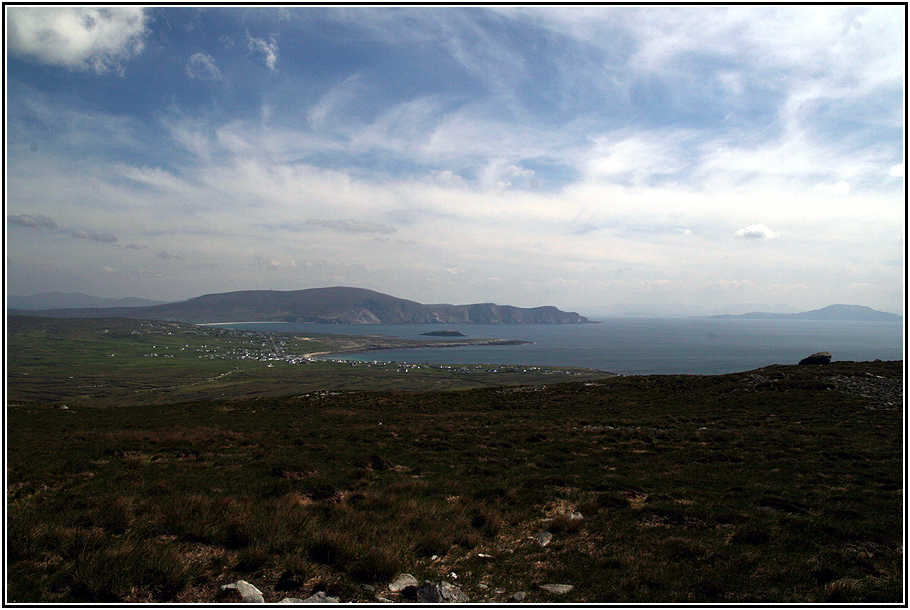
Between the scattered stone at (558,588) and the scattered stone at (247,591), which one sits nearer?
the scattered stone at (247,591)

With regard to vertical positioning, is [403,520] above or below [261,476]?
above

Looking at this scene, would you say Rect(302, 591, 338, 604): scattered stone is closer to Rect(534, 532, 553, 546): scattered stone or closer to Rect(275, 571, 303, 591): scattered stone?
Rect(275, 571, 303, 591): scattered stone

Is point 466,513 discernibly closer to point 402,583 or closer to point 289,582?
point 402,583

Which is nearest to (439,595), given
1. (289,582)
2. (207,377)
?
(289,582)

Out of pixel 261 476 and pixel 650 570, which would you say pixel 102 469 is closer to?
pixel 261 476

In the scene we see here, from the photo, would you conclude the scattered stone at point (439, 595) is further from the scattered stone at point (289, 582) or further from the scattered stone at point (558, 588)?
the scattered stone at point (289, 582)

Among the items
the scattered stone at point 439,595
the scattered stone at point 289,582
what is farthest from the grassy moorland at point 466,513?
the scattered stone at point 439,595

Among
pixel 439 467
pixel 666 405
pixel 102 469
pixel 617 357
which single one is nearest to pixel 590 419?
pixel 666 405
